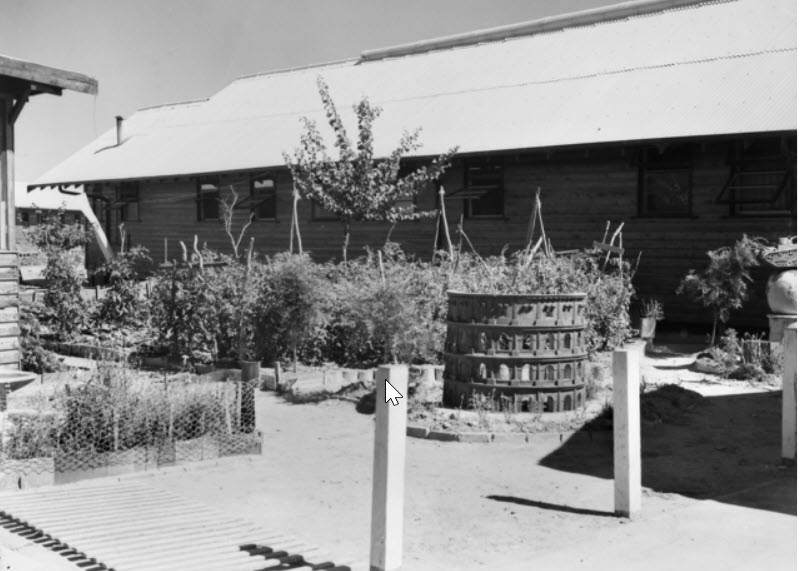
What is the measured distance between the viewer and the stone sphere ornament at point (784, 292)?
1537 centimetres

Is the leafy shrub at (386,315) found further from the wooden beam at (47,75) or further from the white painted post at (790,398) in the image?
the white painted post at (790,398)

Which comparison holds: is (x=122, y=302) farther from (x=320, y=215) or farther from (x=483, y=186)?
(x=320, y=215)

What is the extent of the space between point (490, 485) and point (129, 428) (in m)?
3.28

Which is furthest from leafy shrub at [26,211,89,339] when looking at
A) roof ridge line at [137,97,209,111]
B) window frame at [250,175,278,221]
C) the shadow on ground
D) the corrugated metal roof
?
roof ridge line at [137,97,209,111]

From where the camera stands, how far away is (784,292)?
15.5 metres

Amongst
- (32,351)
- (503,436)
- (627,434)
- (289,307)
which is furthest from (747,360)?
(32,351)

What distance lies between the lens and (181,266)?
631 inches

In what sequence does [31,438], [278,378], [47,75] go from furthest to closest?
[47,75] < [278,378] < [31,438]

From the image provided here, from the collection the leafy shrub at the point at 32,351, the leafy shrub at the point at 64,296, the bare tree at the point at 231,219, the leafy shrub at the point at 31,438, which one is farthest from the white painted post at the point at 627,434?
the leafy shrub at the point at 64,296

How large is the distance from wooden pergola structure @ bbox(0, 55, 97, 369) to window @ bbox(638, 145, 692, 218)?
38.4 ft

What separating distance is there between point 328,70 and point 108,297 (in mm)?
18970

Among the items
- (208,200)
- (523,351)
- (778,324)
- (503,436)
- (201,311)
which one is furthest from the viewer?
(208,200)

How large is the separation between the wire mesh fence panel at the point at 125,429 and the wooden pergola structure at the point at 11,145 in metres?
3.50

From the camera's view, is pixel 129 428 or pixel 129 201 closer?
pixel 129 428
